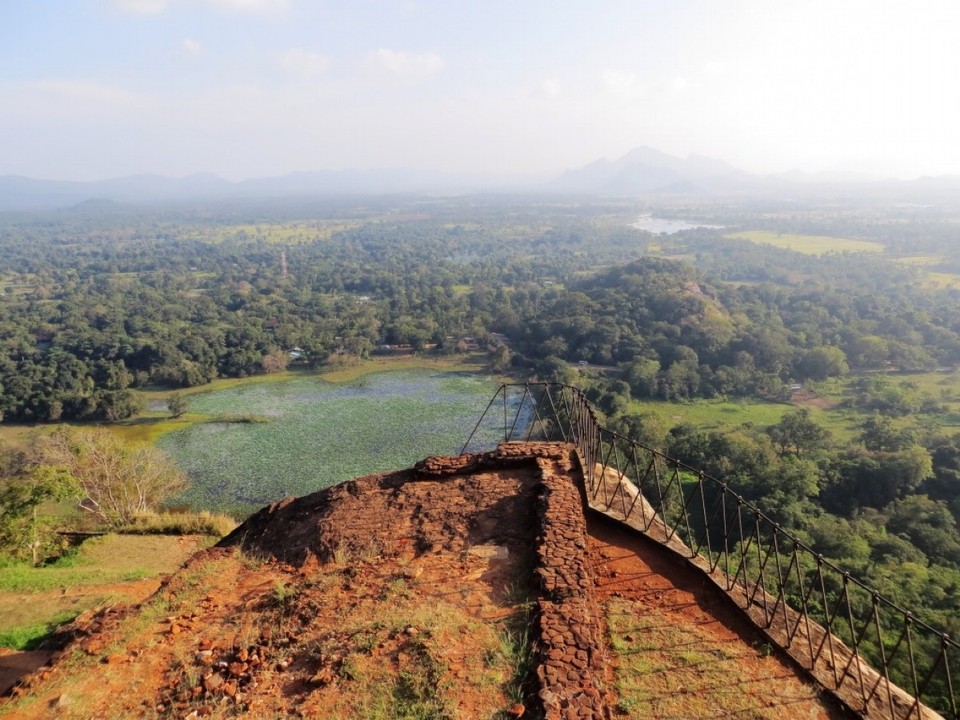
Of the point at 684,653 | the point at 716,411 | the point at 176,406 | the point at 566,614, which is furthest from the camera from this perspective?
the point at 716,411

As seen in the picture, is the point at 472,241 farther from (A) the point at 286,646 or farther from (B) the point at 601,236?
(A) the point at 286,646

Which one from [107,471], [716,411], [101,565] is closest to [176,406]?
[107,471]

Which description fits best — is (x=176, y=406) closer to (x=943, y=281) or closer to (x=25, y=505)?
(x=25, y=505)

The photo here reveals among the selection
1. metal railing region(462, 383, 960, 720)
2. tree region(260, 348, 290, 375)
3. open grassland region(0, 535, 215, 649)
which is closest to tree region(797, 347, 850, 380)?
metal railing region(462, 383, 960, 720)

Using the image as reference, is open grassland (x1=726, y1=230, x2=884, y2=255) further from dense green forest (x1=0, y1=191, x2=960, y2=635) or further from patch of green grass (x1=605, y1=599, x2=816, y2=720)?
patch of green grass (x1=605, y1=599, x2=816, y2=720)

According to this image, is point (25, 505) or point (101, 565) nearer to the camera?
point (25, 505)

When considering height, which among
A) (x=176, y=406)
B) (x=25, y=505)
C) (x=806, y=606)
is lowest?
(x=176, y=406)

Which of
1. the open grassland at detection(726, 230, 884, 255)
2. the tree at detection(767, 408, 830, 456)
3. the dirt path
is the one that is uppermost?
the dirt path

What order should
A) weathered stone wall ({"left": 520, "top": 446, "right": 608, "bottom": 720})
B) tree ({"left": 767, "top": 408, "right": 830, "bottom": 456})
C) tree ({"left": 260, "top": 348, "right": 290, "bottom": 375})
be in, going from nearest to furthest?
weathered stone wall ({"left": 520, "top": 446, "right": 608, "bottom": 720}), tree ({"left": 767, "top": 408, "right": 830, "bottom": 456}), tree ({"left": 260, "top": 348, "right": 290, "bottom": 375})
